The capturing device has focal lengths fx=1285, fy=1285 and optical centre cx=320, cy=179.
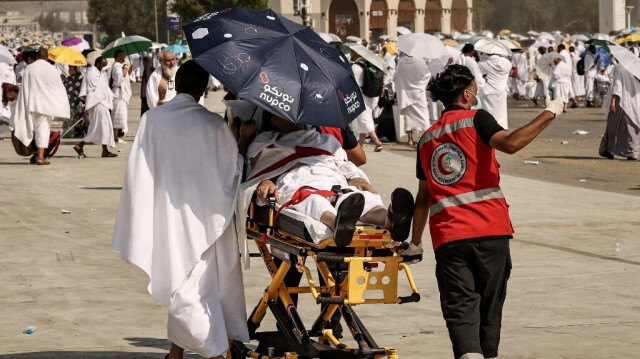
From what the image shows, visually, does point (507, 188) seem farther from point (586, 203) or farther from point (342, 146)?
point (342, 146)

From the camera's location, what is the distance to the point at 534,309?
27.4 ft

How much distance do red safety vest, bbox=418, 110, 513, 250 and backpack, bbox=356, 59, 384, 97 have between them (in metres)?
14.1

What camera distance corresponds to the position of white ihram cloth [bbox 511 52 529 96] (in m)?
37.2

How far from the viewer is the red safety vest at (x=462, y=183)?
5.87m

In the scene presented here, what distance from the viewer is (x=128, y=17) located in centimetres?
10094

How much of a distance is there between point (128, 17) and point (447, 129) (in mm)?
97094


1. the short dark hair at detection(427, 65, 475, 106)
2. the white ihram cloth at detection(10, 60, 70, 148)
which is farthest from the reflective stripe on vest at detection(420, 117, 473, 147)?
the white ihram cloth at detection(10, 60, 70, 148)

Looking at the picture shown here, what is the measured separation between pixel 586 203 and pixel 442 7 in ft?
357

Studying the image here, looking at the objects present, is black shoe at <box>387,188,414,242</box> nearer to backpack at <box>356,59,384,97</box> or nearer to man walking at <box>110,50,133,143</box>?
backpack at <box>356,59,384,97</box>

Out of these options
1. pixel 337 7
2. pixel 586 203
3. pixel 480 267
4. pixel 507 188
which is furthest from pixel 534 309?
pixel 337 7

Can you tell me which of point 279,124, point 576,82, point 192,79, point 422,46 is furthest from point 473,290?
point 576,82

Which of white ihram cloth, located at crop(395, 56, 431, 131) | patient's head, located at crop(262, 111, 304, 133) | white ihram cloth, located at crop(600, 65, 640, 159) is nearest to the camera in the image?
patient's head, located at crop(262, 111, 304, 133)

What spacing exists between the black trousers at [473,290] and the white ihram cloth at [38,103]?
13.3m

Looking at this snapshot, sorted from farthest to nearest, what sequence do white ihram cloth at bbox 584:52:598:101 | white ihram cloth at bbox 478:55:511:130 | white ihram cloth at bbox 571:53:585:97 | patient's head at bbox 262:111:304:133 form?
white ihram cloth at bbox 571:53:585:97 → white ihram cloth at bbox 584:52:598:101 → white ihram cloth at bbox 478:55:511:130 → patient's head at bbox 262:111:304:133
